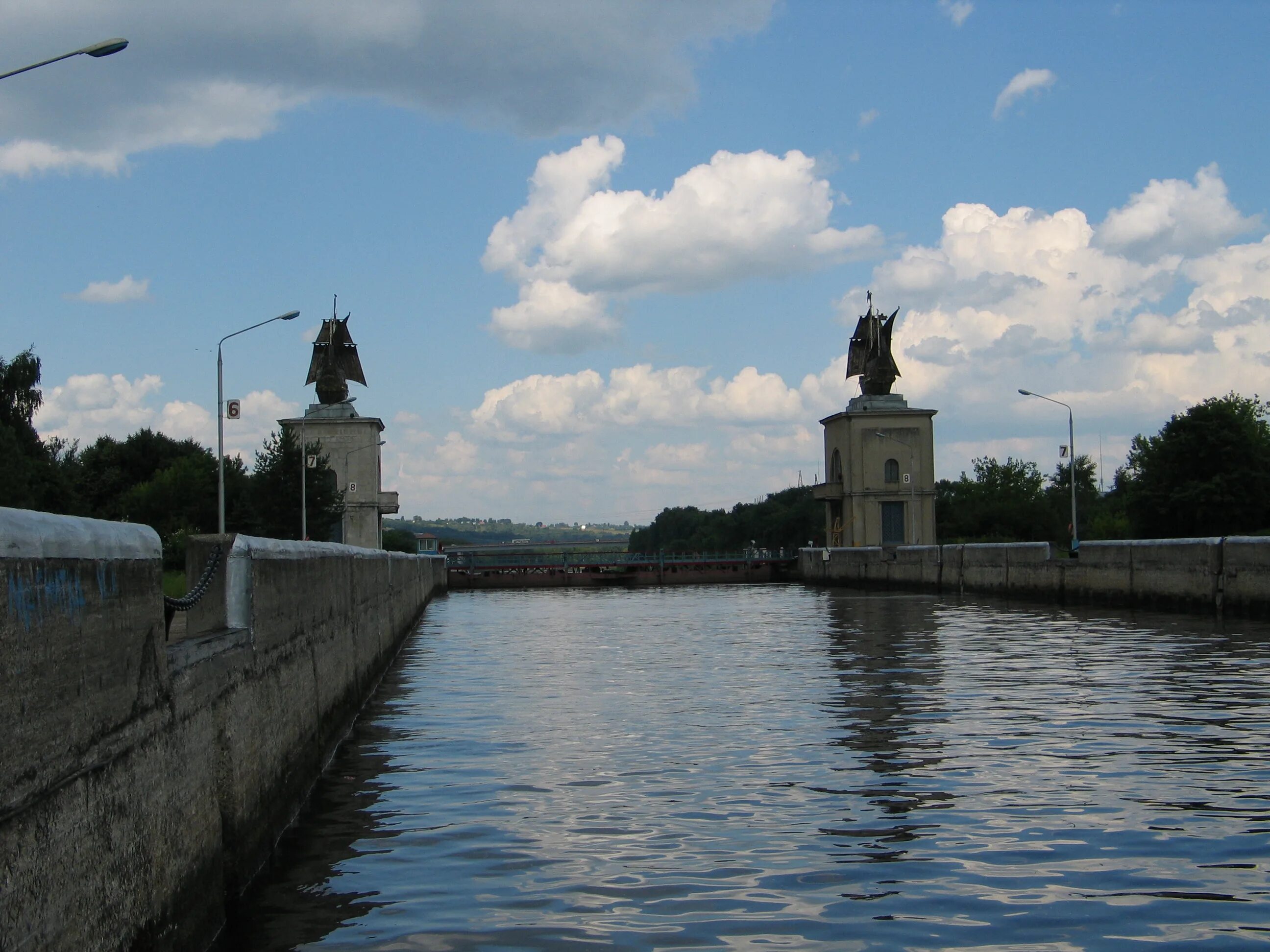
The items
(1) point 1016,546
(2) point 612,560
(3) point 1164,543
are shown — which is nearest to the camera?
(3) point 1164,543

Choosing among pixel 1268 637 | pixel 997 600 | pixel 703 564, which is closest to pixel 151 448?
pixel 703 564

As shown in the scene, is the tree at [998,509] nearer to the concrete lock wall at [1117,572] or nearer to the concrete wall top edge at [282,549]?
the concrete lock wall at [1117,572]

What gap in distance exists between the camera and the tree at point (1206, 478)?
250 ft

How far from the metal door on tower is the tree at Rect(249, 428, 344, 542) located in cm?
4055

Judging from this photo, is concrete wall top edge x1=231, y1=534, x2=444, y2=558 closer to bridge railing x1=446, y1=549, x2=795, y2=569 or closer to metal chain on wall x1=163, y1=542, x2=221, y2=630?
metal chain on wall x1=163, y1=542, x2=221, y2=630

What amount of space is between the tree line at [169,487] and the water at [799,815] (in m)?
32.1

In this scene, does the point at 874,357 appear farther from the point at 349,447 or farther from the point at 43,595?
the point at 43,595

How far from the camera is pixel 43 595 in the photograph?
500 centimetres

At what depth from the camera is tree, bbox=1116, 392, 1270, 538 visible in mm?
76312

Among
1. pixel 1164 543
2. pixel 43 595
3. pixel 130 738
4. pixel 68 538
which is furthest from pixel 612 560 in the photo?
pixel 43 595

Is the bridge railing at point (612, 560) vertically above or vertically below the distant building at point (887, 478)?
below

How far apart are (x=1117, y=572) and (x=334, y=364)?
8116cm

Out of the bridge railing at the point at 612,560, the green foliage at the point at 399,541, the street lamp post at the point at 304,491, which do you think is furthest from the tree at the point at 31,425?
the green foliage at the point at 399,541

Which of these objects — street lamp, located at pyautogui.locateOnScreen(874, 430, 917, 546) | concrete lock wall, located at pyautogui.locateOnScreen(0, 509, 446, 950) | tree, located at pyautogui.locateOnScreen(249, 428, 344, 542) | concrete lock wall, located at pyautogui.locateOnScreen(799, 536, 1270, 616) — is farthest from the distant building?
concrete lock wall, located at pyautogui.locateOnScreen(0, 509, 446, 950)
